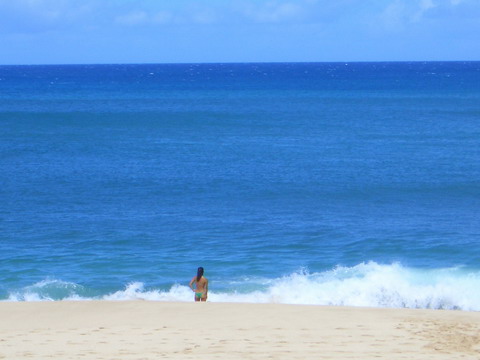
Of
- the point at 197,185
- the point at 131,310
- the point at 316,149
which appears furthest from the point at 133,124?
the point at 131,310

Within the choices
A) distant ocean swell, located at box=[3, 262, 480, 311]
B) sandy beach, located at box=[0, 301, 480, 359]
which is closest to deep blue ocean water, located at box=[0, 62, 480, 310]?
distant ocean swell, located at box=[3, 262, 480, 311]

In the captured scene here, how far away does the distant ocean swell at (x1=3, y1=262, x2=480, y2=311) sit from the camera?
20.6 metres

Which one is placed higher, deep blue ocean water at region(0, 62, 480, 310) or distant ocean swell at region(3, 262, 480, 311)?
deep blue ocean water at region(0, 62, 480, 310)

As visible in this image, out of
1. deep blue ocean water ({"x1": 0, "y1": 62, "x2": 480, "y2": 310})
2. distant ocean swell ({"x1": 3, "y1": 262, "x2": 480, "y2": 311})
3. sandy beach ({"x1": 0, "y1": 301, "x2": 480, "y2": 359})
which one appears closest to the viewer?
sandy beach ({"x1": 0, "y1": 301, "x2": 480, "y2": 359})

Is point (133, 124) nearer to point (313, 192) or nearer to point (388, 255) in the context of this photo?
point (313, 192)

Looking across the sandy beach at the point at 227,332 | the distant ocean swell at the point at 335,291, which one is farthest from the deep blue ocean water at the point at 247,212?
the sandy beach at the point at 227,332

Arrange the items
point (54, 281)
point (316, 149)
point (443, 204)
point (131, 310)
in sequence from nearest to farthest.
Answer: point (131, 310), point (54, 281), point (443, 204), point (316, 149)

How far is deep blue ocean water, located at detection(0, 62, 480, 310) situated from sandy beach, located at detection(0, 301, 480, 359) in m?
4.26

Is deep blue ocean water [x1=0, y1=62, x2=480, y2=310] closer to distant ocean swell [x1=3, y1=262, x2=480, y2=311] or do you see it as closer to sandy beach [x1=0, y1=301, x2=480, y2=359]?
distant ocean swell [x1=3, y1=262, x2=480, y2=311]

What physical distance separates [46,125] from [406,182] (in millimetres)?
33115

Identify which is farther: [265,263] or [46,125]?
[46,125]

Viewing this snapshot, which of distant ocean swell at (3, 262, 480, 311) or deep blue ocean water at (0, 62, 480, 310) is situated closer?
distant ocean swell at (3, 262, 480, 311)

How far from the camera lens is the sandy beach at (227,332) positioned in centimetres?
1324

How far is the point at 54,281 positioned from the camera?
71.0 feet
